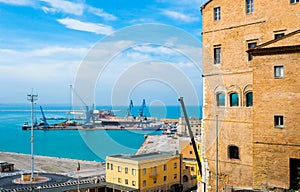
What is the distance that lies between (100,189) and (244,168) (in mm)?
14527

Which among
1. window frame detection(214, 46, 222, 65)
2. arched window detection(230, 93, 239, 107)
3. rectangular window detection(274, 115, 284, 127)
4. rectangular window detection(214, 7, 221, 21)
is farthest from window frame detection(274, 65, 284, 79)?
rectangular window detection(214, 7, 221, 21)

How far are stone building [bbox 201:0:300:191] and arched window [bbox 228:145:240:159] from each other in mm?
17

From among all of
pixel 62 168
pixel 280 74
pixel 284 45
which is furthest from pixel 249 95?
pixel 62 168

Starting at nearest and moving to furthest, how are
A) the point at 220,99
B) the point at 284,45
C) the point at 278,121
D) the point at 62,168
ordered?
the point at 284,45 < the point at 278,121 < the point at 220,99 < the point at 62,168

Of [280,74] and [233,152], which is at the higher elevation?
[280,74]

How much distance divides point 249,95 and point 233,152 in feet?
8.40

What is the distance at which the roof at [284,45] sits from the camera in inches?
516

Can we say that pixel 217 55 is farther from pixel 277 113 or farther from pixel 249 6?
pixel 277 113

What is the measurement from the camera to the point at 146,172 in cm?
2703

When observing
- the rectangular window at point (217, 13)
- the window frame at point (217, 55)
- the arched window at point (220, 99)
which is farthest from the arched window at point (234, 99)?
the rectangular window at point (217, 13)

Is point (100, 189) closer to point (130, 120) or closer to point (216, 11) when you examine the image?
point (216, 11)

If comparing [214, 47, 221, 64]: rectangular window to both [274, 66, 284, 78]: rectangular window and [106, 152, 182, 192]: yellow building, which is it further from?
[106, 152, 182, 192]: yellow building

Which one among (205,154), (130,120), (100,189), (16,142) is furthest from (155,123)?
(205,154)

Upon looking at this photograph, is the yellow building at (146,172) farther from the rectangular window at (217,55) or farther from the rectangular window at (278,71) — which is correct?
the rectangular window at (278,71)
